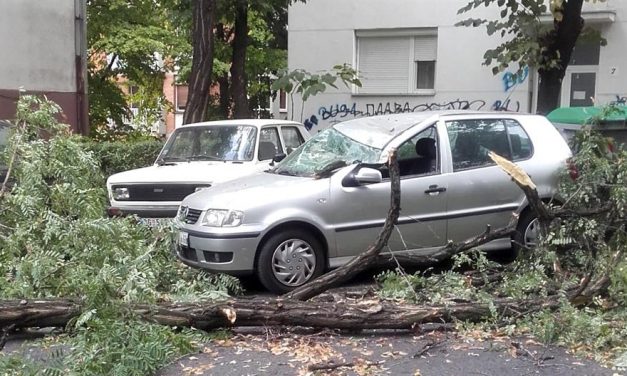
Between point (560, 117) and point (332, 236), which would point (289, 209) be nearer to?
point (332, 236)

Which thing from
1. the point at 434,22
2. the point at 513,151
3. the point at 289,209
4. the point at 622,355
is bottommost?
the point at 622,355

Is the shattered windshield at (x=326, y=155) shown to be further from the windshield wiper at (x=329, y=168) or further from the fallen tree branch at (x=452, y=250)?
the fallen tree branch at (x=452, y=250)

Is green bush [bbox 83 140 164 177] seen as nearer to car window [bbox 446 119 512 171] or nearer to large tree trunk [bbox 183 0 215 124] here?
large tree trunk [bbox 183 0 215 124]

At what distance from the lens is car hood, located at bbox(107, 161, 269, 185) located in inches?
338

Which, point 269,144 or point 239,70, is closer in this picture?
point 269,144

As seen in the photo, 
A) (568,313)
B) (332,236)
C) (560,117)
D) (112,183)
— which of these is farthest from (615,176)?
(112,183)

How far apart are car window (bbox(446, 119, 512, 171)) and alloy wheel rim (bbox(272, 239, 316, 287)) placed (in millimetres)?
1868

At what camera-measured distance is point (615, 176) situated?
6.58 meters

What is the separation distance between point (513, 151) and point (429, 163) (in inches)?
44.2

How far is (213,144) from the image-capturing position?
960 cm

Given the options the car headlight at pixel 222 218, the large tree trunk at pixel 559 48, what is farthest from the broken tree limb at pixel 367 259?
the large tree trunk at pixel 559 48

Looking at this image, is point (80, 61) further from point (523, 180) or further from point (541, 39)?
point (523, 180)

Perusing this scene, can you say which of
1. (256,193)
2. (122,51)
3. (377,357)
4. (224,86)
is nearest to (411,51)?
(224,86)

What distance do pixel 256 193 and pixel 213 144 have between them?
3.04 meters
